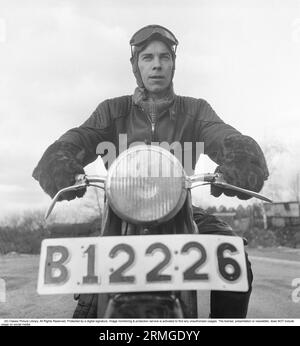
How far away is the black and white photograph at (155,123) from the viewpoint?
2.58 m

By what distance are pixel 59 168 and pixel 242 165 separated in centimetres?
90

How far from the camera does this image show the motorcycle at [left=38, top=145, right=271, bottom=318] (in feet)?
6.18

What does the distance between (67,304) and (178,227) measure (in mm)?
780

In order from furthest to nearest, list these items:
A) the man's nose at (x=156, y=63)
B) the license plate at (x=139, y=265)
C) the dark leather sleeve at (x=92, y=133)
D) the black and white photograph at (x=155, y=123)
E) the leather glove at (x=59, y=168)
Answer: the man's nose at (x=156, y=63) < the dark leather sleeve at (x=92, y=133) < the black and white photograph at (x=155, y=123) < the leather glove at (x=59, y=168) < the license plate at (x=139, y=265)

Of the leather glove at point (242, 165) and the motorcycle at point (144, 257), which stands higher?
the leather glove at point (242, 165)

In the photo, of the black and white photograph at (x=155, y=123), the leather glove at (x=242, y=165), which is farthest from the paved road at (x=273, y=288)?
the leather glove at (x=242, y=165)

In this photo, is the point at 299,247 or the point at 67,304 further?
the point at 299,247

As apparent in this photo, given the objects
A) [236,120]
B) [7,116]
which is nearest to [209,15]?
[236,120]

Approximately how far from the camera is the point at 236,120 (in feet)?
9.52

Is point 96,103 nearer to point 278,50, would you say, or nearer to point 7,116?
point 7,116

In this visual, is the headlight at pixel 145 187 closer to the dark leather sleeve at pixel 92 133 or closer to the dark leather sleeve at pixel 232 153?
the dark leather sleeve at pixel 232 153

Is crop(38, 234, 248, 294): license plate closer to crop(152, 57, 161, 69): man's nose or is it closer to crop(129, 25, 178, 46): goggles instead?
crop(152, 57, 161, 69): man's nose

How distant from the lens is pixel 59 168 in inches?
92.9

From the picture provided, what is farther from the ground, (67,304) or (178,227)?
(178,227)
